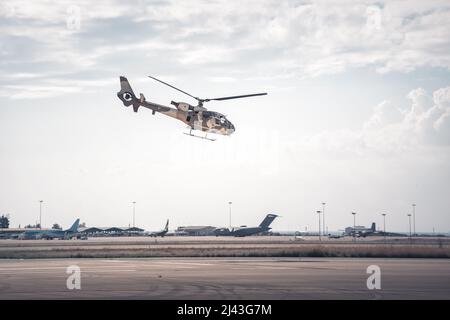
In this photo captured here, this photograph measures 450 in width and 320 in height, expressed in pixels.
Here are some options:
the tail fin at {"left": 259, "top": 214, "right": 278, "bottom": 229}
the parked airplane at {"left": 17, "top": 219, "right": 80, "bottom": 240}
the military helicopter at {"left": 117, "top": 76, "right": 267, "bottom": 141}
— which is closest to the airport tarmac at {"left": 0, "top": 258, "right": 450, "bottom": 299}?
the military helicopter at {"left": 117, "top": 76, "right": 267, "bottom": 141}

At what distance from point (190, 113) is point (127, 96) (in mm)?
6500

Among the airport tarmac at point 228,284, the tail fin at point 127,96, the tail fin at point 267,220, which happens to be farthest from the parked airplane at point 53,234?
the airport tarmac at point 228,284

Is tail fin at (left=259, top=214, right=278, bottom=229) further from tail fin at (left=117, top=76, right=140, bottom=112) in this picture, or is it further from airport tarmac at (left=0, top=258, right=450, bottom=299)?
airport tarmac at (left=0, top=258, right=450, bottom=299)

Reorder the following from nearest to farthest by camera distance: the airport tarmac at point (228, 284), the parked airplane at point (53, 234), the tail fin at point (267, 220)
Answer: the airport tarmac at point (228, 284) → the parked airplane at point (53, 234) → the tail fin at point (267, 220)

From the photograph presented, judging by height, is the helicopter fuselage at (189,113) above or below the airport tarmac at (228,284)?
above

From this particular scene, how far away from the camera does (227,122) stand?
5366 cm

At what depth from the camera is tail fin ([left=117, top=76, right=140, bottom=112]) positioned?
5391 centimetres

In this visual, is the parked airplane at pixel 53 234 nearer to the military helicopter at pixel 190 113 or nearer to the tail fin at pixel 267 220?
the tail fin at pixel 267 220

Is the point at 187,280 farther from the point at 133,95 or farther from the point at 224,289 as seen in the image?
the point at 133,95

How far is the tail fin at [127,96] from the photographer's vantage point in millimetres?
53909

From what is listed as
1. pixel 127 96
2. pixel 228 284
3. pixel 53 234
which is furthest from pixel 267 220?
pixel 228 284

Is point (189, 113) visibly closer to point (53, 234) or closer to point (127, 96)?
point (127, 96)

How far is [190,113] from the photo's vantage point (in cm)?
5194
